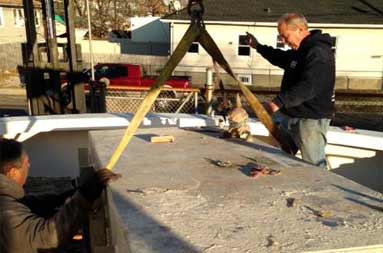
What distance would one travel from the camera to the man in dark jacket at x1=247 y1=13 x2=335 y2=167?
382cm

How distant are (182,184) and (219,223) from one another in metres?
0.63

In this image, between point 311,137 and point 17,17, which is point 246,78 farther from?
point 17,17

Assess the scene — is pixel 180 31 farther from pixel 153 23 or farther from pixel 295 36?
pixel 295 36

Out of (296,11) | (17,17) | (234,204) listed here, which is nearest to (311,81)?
(234,204)

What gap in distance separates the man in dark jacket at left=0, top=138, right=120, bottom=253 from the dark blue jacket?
1825 mm

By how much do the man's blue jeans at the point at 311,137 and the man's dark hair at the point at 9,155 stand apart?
2420mm

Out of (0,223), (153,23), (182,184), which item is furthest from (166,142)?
(153,23)

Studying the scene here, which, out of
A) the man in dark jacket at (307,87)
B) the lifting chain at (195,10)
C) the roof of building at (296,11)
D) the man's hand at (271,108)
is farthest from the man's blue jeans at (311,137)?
the roof of building at (296,11)

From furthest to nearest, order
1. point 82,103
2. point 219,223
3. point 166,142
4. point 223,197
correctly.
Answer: point 82,103 → point 166,142 → point 223,197 → point 219,223

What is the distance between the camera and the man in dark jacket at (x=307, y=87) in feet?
12.5

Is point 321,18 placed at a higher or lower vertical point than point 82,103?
higher

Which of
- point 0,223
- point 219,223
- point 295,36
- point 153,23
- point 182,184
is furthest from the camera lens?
point 153,23

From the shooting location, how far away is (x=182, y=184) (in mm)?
2701

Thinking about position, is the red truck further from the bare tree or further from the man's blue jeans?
the bare tree
